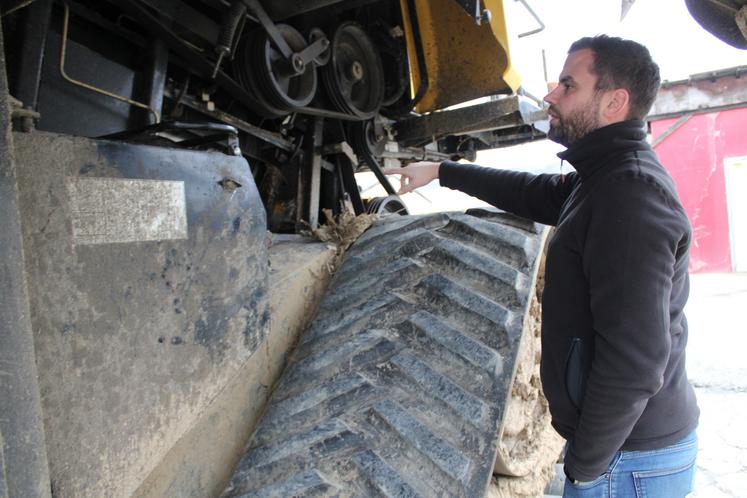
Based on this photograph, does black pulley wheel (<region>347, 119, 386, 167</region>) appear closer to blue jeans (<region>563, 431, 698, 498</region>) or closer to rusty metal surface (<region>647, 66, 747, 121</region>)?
blue jeans (<region>563, 431, 698, 498</region>)

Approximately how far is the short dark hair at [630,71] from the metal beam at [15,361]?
4.03 feet

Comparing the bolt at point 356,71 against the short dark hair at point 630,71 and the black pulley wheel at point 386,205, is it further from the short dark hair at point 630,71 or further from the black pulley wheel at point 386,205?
the short dark hair at point 630,71

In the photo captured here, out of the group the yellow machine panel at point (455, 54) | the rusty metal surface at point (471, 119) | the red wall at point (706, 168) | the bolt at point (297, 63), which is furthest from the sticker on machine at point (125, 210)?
the red wall at point (706, 168)

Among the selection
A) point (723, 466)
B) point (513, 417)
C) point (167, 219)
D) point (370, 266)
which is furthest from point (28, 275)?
point (723, 466)

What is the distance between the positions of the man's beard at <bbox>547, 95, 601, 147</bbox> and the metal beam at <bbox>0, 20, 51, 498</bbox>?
119cm

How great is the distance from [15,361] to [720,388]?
4.67 m

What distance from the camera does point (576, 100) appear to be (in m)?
1.38

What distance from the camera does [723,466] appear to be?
300 centimetres

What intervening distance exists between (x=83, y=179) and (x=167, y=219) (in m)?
0.17

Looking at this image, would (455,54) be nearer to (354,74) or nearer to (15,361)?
(354,74)

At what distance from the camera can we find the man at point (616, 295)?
3.75ft

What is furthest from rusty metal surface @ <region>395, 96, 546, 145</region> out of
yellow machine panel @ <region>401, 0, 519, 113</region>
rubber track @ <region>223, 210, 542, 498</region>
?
rubber track @ <region>223, 210, 542, 498</region>

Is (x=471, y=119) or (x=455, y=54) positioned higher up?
(x=455, y=54)

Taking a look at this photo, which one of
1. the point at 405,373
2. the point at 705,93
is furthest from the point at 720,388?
the point at 705,93
